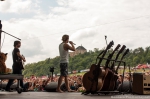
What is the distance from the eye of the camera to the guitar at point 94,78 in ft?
18.7

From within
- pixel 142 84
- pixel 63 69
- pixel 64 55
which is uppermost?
pixel 64 55

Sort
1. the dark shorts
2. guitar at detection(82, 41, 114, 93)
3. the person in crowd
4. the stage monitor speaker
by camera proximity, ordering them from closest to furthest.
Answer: the stage monitor speaker, guitar at detection(82, 41, 114, 93), the person in crowd, the dark shorts

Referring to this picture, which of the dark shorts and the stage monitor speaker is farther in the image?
the dark shorts

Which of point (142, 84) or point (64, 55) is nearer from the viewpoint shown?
point (142, 84)

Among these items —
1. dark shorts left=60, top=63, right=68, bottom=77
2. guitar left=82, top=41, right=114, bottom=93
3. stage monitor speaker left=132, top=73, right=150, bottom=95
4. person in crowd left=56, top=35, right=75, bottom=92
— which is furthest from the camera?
dark shorts left=60, top=63, right=68, bottom=77

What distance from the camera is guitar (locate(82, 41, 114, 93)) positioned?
224 inches

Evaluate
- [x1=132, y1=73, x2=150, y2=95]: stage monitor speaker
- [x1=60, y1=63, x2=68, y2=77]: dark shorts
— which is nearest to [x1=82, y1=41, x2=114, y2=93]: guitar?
[x1=132, y1=73, x2=150, y2=95]: stage monitor speaker

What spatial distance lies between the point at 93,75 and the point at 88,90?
298mm

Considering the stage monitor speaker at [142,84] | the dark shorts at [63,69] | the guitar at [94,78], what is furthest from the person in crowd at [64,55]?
the stage monitor speaker at [142,84]

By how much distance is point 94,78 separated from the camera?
226 inches

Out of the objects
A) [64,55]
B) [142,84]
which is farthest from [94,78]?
[64,55]

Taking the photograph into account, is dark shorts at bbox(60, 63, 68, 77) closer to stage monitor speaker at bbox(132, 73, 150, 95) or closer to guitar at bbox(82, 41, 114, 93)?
guitar at bbox(82, 41, 114, 93)

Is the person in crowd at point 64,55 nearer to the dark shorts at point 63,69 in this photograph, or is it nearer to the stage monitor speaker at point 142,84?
the dark shorts at point 63,69

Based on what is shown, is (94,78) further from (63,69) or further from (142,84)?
(63,69)
